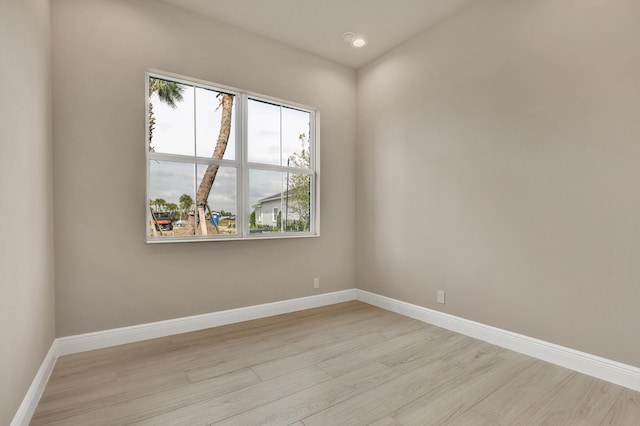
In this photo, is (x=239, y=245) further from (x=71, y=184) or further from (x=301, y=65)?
(x=301, y=65)

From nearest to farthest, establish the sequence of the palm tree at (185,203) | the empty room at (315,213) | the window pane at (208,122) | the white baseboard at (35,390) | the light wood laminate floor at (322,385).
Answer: the white baseboard at (35,390) → the light wood laminate floor at (322,385) → the empty room at (315,213) → the palm tree at (185,203) → the window pane at (208,122)

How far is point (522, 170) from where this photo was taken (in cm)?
246

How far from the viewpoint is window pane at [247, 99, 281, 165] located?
332 centimetres

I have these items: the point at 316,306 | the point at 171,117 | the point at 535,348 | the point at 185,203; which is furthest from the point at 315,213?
the point at 535,348

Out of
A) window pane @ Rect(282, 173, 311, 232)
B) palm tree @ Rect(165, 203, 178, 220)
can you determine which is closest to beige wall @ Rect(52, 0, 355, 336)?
palm tree @ Rect(165, 203, 178, 220)

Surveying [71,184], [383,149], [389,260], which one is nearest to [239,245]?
[71,184]

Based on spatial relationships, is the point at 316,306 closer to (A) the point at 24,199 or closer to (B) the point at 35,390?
(B) the point at 35,390

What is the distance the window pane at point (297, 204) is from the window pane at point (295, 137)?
0.17 m

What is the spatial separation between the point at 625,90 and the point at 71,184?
12.6 ft

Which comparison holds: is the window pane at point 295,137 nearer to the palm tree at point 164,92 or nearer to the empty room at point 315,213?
the empty room at point 315,213

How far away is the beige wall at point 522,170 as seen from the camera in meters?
2.02

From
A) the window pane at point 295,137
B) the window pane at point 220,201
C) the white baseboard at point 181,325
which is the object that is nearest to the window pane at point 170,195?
the window pane at point 220,201

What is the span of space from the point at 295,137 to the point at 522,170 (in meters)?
2.26

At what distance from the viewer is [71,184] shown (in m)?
2.43
